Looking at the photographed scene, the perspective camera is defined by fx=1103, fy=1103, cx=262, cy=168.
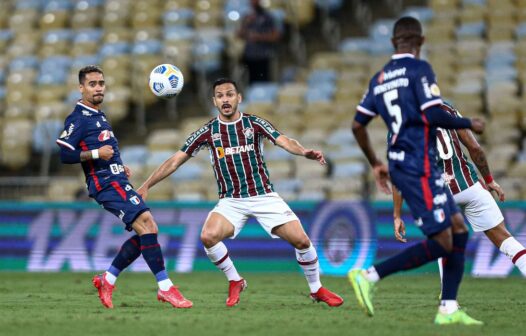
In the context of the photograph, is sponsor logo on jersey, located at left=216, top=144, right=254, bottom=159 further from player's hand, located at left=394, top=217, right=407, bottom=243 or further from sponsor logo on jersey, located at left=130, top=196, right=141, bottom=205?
player's hand, located at left=394, top=217, right=407, bottom=243

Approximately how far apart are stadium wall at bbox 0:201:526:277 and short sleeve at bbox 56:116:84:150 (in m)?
6.35


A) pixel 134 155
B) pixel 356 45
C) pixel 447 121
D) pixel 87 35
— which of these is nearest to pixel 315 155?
pixel 447 121

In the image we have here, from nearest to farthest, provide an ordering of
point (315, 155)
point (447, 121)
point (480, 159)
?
point (447, 121), point (315, 155), point (480, 159)

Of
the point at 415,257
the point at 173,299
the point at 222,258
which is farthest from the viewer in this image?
the point at 222,258

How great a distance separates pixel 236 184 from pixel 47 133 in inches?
398

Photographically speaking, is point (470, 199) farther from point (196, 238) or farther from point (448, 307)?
point (196, 238)

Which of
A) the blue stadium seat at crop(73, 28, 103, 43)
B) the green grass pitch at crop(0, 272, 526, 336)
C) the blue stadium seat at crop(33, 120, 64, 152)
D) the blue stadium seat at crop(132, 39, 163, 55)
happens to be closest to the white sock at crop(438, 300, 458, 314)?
the green grass pitch at crop(0, 272, 526, 336)

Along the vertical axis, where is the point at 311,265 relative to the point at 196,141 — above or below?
below

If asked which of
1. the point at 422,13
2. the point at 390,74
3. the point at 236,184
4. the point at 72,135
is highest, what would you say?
the point at 422,13

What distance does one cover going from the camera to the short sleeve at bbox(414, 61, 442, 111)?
28.2 feet

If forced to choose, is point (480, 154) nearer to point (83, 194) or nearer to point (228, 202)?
point (228, 202)

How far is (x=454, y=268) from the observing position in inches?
351

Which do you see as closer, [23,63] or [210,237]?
[210,237]

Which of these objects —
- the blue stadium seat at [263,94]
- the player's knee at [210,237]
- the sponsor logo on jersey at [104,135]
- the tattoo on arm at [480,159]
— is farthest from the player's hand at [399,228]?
the blue stadium seat at [263,94]
